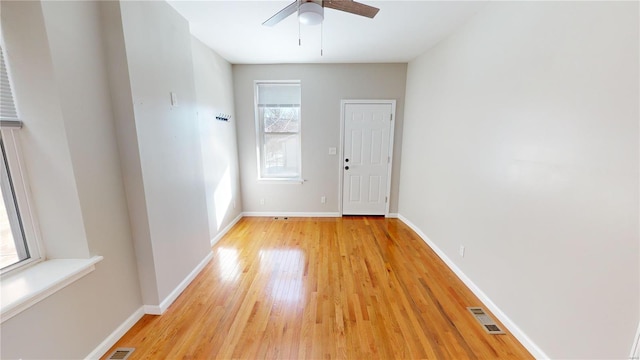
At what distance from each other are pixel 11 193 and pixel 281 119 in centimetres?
319

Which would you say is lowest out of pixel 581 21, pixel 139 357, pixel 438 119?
pixel 139 357

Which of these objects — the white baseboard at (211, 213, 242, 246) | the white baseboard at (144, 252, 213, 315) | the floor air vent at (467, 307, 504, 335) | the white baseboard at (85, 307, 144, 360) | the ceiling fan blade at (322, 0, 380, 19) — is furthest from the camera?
the white baseboard at (211, 213, 242, 246)

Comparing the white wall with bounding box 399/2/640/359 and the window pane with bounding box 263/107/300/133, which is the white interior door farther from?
the white wall with bounding box 399/2/640/359

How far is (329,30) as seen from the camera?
2.64 metres

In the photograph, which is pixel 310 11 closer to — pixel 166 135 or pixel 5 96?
pixel 166 135

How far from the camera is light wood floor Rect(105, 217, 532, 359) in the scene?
65.7 inches

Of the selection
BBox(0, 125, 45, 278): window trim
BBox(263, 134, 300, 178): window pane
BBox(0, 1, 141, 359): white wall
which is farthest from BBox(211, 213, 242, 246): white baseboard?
BBox(0, 125, 45, 278): window trim

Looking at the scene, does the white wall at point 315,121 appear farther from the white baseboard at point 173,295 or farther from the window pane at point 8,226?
the window pane at point 8,226

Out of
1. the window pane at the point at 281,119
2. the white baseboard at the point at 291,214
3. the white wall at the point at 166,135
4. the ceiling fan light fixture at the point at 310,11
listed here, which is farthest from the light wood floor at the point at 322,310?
the ceiling fan light fixture at the point at 310,11

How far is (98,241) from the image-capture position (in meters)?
1.59

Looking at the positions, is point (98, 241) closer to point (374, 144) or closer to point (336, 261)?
point (336, 261)

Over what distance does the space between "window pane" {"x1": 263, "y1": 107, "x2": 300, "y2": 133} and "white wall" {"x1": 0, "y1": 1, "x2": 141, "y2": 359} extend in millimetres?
2611

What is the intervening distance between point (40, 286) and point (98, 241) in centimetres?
36

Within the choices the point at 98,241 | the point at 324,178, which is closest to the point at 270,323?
the point at 98,241
